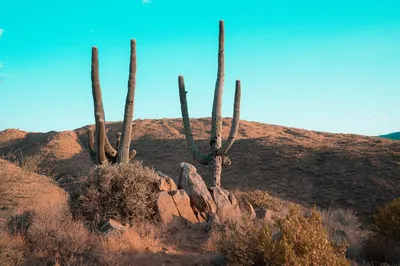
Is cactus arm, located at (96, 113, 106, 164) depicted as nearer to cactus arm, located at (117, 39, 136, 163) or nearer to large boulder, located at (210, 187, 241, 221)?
cactus arm, located at (117, 39, 136, 163)

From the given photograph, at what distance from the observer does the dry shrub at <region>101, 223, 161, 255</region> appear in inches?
269

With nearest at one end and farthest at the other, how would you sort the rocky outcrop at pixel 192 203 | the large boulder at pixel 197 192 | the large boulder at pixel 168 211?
1. the large boulder at pixel 168 211
2. the rocky outcrop at pixel 192 203
3. the large boulder at pixel 197 192

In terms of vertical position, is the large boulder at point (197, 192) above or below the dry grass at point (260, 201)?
above

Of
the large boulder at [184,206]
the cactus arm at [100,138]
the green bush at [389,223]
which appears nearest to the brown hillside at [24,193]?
the cactus arm at [100,138]

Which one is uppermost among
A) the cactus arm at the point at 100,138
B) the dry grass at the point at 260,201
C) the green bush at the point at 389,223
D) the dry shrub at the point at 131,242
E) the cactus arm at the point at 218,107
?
the cactus arm at the point at 218,107

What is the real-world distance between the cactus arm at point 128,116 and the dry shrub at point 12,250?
5.49 meters

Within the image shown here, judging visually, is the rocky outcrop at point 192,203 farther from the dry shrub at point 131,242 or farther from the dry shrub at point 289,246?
the dry shrub at point 289,246

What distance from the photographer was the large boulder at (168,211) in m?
8.96

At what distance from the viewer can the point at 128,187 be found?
30.0ft

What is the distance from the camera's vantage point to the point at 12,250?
621 cm

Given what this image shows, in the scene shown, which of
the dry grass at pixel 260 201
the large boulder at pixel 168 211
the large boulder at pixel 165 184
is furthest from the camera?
the dry grass at pixel 260 201

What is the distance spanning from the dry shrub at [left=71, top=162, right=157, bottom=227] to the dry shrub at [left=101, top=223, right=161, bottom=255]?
2.89 ft

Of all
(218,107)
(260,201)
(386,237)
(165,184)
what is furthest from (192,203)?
(260,201)

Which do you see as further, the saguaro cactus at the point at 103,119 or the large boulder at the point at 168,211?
the saguaro cactus at the point at 103,119
